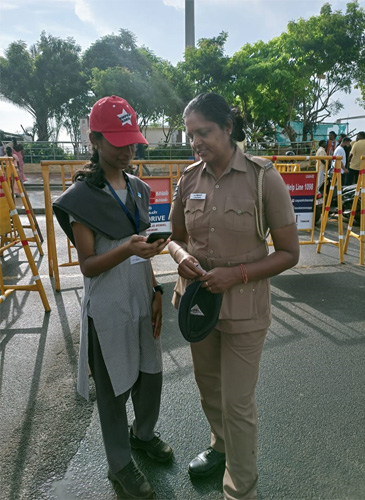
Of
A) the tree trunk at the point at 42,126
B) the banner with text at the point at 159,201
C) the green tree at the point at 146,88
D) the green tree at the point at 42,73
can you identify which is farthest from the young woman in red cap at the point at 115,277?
the tree trunk at the point at 42,126

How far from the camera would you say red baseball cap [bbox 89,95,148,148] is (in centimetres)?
187

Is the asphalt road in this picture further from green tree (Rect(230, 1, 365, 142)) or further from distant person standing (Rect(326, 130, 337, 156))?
green tree (Rect(230, 1, 365, 142))

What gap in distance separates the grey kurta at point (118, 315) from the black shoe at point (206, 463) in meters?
0.63

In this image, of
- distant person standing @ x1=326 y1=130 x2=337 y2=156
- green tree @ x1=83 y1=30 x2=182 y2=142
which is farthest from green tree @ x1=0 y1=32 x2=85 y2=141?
distant person standing @ x1=326 y1=130 x2=337 y2=156

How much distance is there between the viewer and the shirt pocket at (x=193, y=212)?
195 cm

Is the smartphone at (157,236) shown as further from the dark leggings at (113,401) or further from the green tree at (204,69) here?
the green tree at (204,69)

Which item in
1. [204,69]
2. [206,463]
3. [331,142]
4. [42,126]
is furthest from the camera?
[42,126]

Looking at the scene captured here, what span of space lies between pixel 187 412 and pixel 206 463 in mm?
581

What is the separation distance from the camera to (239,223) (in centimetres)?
185

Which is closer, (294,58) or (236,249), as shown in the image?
(236,249)

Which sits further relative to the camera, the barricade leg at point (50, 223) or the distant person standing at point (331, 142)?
the distant person standing at point (331, 142)

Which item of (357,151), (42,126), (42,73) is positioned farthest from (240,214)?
(42,126)

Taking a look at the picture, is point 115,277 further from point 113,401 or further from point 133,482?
point 133,482

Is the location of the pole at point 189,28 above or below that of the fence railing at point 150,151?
above
